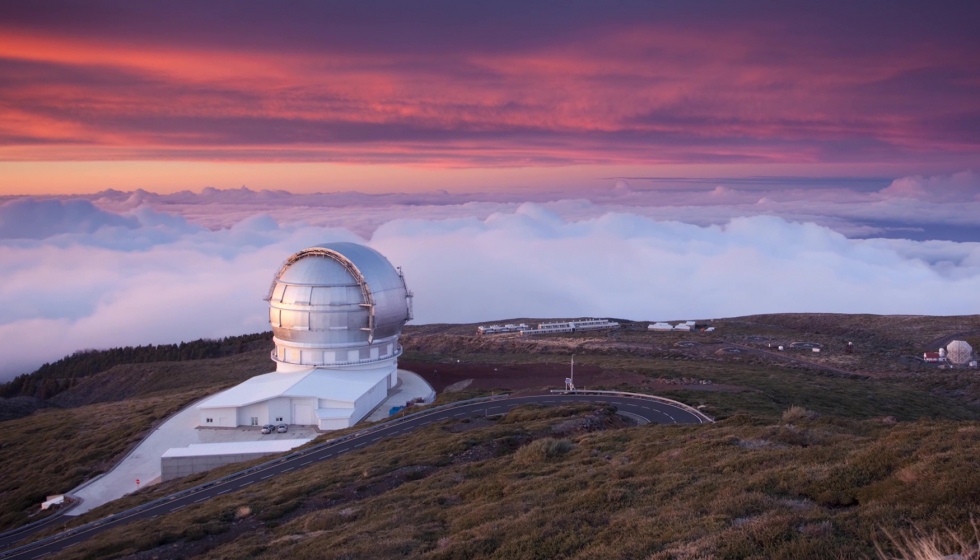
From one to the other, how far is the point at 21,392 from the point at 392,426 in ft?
194

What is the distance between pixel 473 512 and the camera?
12930 millimetres

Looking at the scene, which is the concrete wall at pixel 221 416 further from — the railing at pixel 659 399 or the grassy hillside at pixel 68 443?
the railing at pixel 659 399

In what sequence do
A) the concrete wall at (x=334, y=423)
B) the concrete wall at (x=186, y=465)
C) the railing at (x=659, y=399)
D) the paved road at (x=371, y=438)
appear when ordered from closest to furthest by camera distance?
1. the paved road at (x=371, y=438)
2. the railing at (x=659, y=399)
3. the concrete wall at (x=186, y=465)
4. the concrete wall at (x=334, y=423)

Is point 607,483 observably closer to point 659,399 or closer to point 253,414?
point 659,399

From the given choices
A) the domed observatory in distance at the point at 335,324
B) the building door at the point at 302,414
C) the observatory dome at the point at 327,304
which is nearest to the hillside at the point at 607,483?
the domed observatory in distance at the point at 335,324

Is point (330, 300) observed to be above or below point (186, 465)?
above

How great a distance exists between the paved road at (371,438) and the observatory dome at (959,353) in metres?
33.7

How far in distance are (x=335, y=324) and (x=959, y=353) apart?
4726 centimetres

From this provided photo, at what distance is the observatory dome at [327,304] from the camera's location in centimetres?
3744

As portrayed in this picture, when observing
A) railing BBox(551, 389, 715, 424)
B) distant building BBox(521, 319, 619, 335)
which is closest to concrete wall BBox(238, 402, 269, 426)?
railing BBox(551, 389, 715, 424)

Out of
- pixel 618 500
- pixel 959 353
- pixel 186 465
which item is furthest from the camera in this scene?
pixel 959 353

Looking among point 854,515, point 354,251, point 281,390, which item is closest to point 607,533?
point 854,515

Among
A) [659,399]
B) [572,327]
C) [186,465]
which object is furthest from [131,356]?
[659,399]

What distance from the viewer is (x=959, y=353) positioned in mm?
49688
